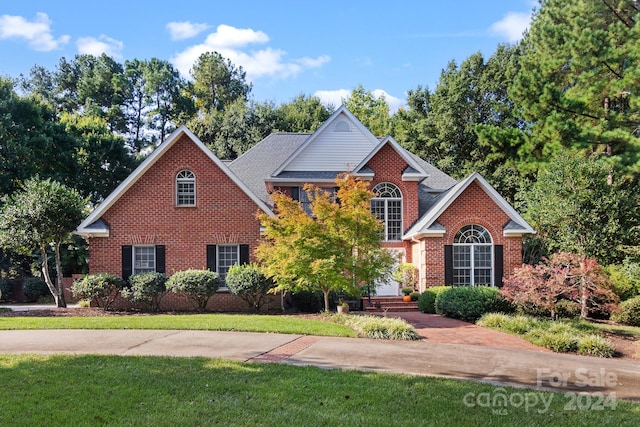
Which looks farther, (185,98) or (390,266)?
(185,98)

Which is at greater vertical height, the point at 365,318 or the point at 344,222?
the point at 344,222

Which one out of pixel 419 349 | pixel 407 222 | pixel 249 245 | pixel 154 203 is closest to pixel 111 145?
pixel 154 203

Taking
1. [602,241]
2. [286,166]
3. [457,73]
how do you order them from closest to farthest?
[602,241]
[286,166]
[457,73]

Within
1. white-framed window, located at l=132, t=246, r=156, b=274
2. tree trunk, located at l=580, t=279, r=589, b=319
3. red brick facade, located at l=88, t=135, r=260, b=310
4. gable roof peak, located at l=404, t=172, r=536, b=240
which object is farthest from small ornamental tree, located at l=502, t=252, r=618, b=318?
white-framed window, located at l=132, t=246, r=156, b=274

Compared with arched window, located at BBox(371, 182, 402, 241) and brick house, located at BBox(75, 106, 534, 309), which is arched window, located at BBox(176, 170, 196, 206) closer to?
brick house, located at BBox(75, 106, 534, 309)

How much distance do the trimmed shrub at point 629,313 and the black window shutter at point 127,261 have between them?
52.2 ft

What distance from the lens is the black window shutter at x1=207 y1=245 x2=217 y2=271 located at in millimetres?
17641

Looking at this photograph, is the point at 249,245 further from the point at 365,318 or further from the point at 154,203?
the point at 365,318

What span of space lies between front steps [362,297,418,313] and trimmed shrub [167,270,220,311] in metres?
5.26

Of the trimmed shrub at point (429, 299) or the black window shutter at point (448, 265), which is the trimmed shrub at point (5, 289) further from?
the black window shutter at point (448, 265)

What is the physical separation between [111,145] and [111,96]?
17660 mm

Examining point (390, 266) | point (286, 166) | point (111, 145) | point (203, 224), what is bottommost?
point (390, 266)

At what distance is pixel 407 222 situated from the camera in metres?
20.5

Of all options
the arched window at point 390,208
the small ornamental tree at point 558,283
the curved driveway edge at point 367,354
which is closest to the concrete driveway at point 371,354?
the curved driveway edge at point 367,354
